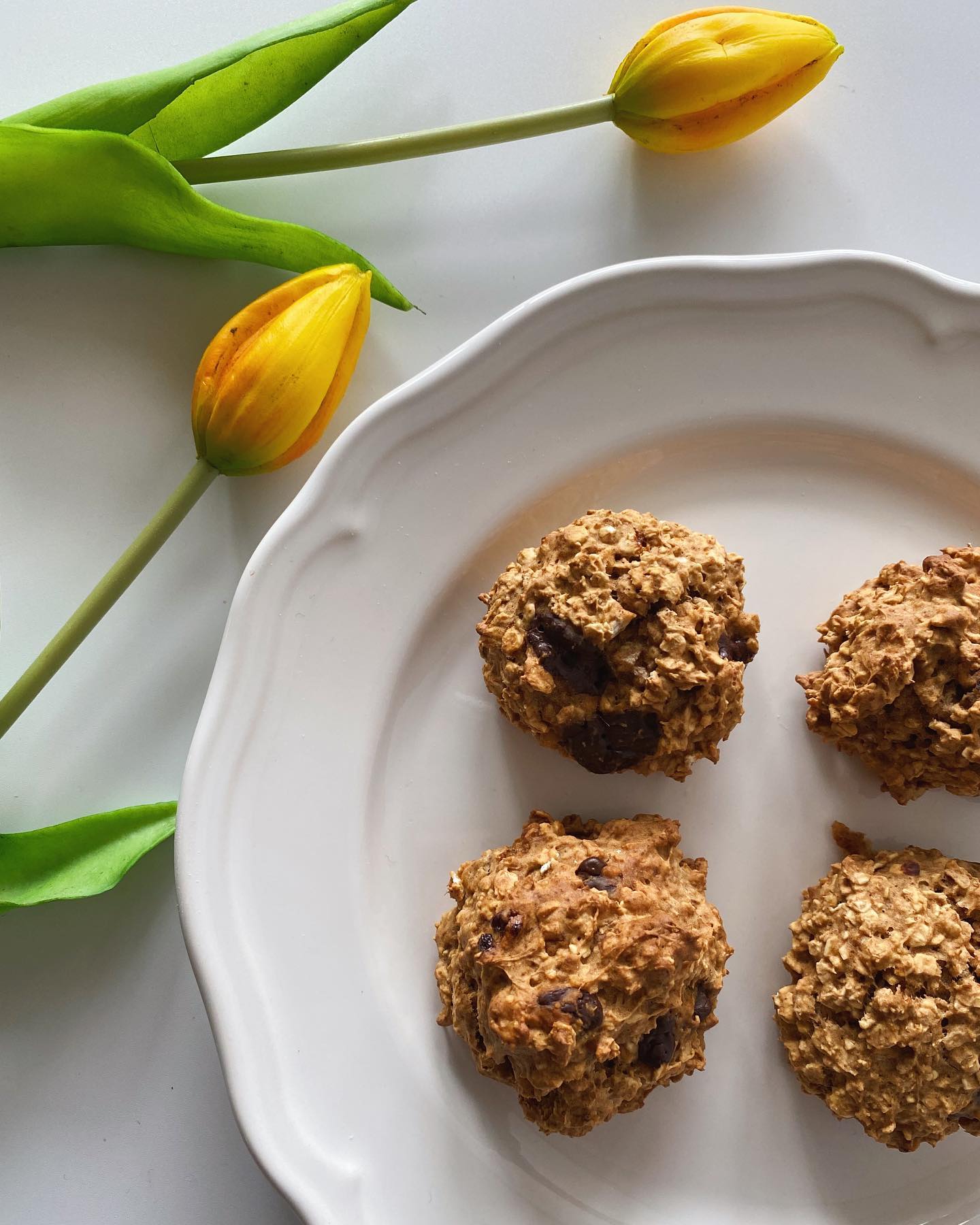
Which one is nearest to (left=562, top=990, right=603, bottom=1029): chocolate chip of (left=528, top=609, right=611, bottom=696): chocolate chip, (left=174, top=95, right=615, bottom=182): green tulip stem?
(left=528, top=609, right=611, bottom=696): chocolate chip

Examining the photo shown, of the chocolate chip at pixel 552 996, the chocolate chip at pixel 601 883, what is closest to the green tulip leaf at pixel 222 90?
the chocolate chip at pixel 601 883

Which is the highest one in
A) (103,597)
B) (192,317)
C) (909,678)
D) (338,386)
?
(192,317)

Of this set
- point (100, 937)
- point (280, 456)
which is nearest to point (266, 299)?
point (280, 456)

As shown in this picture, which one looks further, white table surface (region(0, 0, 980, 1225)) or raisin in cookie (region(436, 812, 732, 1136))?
white table surface (region(0, 0, 980, 1225))

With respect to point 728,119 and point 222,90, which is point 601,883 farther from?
point 222,90

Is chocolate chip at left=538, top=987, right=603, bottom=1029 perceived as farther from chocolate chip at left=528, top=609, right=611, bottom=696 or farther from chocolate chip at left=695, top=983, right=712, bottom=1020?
chocolate chip at left=528, top=609, right=611, bottom=696

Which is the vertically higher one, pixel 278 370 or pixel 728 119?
pixel 728 119

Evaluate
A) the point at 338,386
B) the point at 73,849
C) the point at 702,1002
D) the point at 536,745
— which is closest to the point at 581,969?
the point at 702,1002
